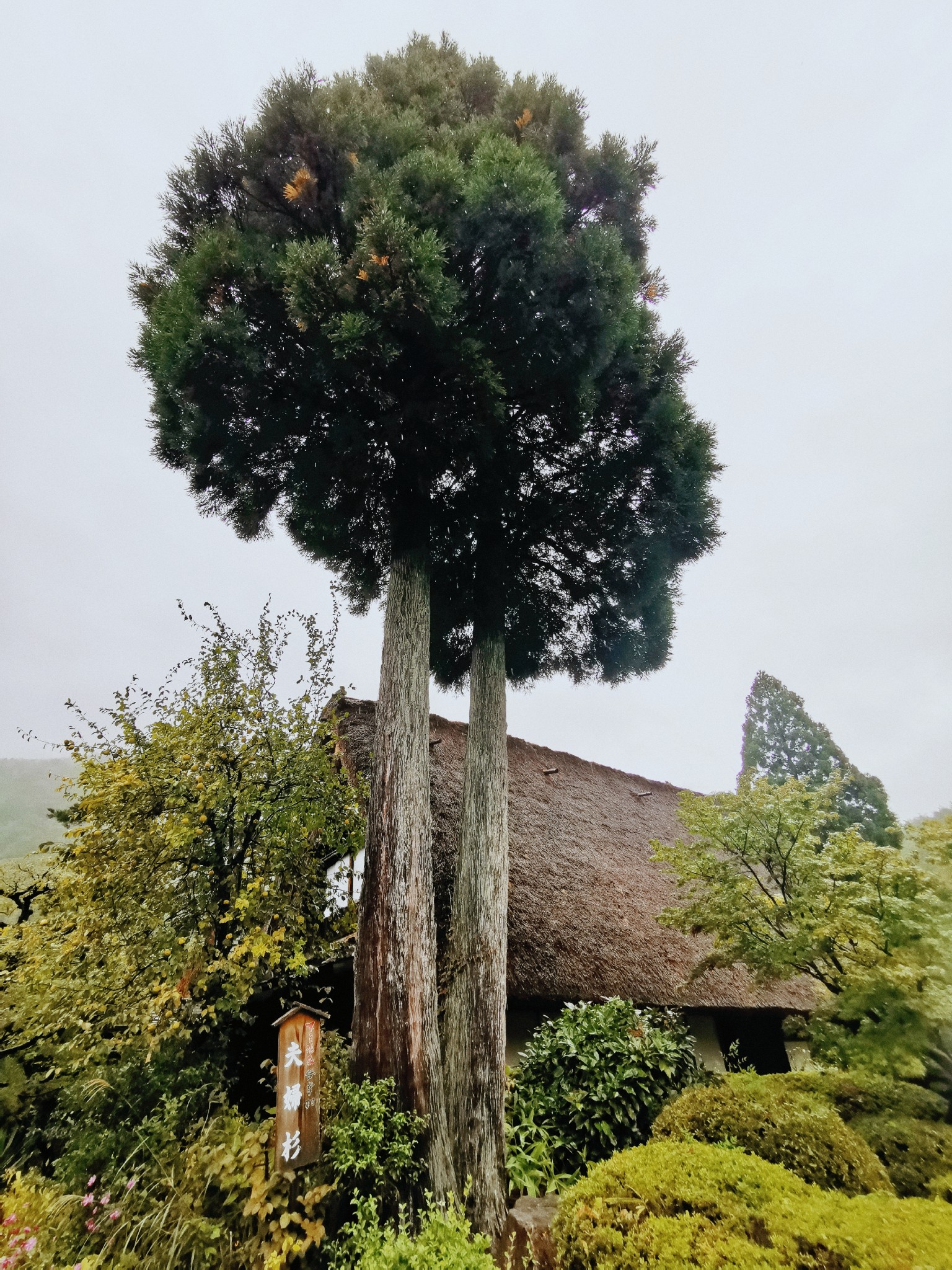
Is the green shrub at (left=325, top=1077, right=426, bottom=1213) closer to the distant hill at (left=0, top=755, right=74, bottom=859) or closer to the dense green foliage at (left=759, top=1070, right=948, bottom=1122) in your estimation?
the dense green foliage at (left=759, top=1070, right=948, bottom=1122)

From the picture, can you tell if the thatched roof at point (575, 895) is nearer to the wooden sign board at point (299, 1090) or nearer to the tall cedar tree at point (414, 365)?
the tall cedar tree at point (414, 365)

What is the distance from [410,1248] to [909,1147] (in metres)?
3.16

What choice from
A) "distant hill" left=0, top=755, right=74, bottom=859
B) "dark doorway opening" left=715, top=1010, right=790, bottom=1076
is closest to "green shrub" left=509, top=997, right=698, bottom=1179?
"dark doorway opening" left=715, top=1010, right=790, bottom=1076

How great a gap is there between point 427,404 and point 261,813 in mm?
4232

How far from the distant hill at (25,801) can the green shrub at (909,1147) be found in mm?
50692

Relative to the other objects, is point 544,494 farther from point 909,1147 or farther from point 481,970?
point 909,1147

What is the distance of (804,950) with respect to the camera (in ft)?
15.1

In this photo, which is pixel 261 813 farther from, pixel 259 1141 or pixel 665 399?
pixel 665 399

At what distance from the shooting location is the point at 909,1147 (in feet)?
12.0

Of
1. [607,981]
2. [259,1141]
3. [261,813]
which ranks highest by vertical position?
[261,813]

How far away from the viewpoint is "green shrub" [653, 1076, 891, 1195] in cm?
319

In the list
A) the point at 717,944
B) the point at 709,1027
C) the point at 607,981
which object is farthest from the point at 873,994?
the point at 709,1027

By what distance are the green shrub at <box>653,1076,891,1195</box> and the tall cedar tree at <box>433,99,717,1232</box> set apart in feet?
4.61

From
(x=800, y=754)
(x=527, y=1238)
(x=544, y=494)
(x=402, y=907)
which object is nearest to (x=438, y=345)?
(x=544, y=494)
